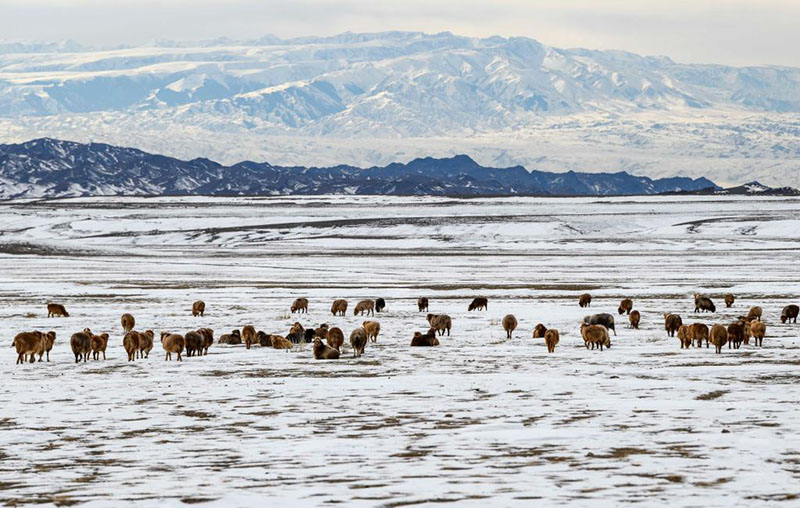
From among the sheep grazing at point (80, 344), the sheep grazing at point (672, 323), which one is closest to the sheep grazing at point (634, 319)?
the sheep grazing at point (672, 323)

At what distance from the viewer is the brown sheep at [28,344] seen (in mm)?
23703

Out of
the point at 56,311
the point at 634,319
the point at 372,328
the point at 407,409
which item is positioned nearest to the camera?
the point at 407,409

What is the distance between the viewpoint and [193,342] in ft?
83.6

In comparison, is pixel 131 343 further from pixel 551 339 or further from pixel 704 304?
pixel 704 304

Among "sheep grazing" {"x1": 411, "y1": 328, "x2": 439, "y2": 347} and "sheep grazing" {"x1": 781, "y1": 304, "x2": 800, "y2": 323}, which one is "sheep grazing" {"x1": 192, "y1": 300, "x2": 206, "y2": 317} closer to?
"sheep grazing" {"x1": 411, "y1": 328, "x2": 439, "y2": 347}

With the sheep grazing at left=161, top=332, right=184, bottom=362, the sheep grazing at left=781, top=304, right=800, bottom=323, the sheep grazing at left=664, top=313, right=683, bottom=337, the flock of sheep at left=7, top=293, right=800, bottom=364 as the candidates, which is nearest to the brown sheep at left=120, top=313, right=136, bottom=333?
the flock of sheep at left=7, top=293, right=800, bottom=364

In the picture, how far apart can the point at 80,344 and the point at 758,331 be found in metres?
15.7

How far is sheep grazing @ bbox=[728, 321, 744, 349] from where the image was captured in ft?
84.0

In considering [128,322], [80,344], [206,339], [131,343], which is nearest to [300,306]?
[128,322]

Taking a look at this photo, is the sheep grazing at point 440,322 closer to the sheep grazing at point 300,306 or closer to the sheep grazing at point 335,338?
the sheep grazing at point 335,338

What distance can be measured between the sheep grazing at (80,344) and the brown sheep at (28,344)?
2.32 ft

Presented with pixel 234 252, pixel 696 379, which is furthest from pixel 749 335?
pixel 234 252

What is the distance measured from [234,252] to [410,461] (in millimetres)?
85793

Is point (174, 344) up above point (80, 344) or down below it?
below
